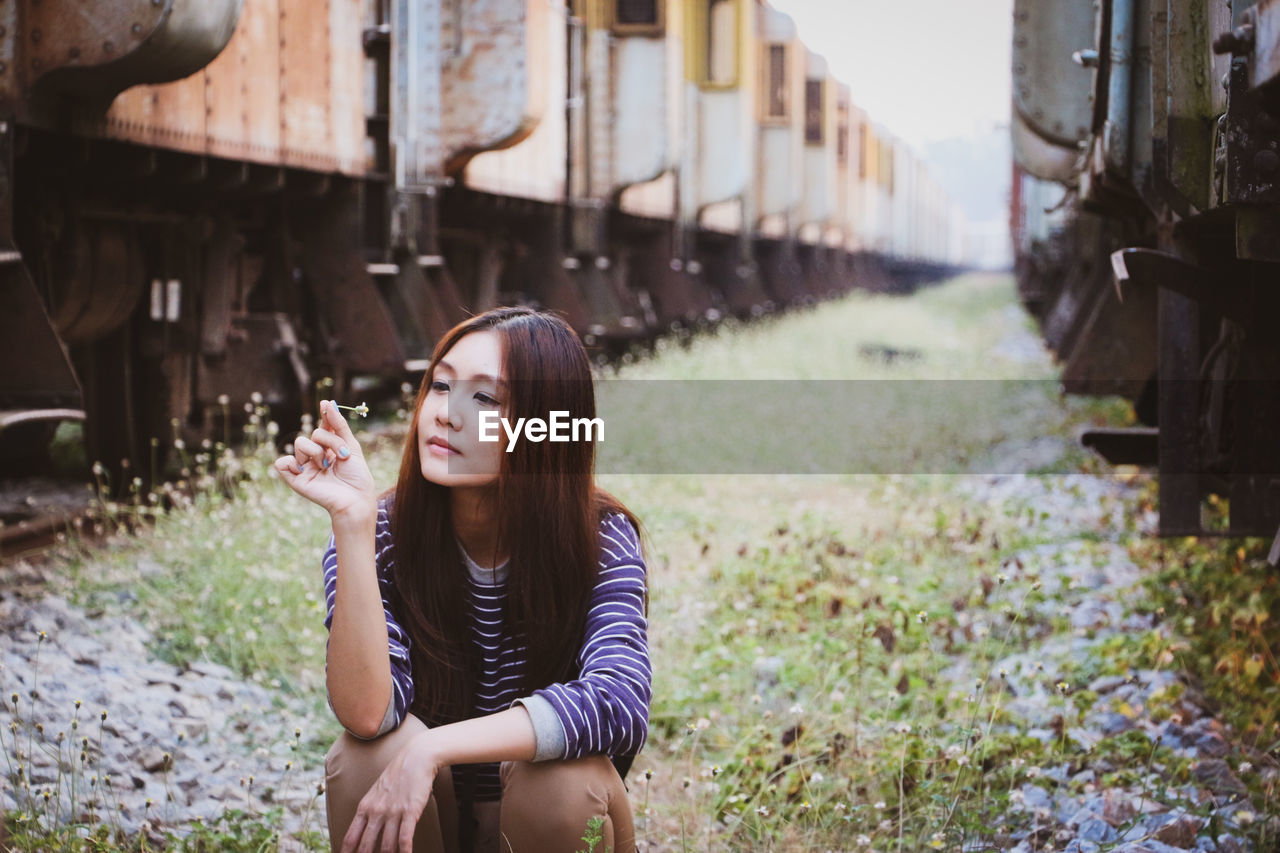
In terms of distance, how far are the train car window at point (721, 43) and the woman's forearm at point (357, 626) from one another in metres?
14.9

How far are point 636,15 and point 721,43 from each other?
3.99 m

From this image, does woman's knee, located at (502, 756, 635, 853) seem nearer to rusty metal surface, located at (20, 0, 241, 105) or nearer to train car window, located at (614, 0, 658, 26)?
rusty metal surface, located at (20, 0, 241, 105)

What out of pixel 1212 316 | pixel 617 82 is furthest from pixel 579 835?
pixel 617 82


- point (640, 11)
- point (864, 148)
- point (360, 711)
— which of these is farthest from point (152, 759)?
point (864, 148)

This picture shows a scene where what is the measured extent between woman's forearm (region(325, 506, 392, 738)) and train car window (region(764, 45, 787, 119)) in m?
18.6

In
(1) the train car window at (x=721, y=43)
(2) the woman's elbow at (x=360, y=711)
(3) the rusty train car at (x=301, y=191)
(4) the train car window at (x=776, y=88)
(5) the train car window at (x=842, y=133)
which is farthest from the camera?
(5) the train car window at (x=842, y=133)

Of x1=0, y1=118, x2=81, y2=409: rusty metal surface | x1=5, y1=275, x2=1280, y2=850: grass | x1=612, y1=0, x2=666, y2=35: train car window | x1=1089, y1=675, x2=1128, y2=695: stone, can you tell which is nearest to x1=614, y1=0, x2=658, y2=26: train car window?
x1=612, y1=0, x2=666, y2=35: train car window

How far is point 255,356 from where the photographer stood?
21.9ft

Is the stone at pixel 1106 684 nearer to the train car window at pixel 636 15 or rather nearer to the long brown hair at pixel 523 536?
the long brown hair at pixel 523 536

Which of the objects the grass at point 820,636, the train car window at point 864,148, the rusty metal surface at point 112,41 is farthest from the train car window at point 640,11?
the train car window at point 864,148

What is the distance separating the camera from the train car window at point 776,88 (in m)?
19.9

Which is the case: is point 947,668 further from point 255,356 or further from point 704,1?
point 704,1

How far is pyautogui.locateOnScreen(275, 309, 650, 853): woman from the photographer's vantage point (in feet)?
6.60

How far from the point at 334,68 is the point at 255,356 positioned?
165cm
